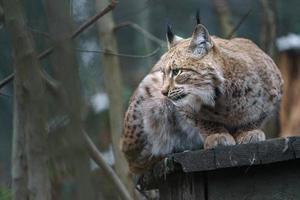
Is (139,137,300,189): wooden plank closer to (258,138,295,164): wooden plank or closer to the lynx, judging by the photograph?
(258,138,295,164): wooden plank

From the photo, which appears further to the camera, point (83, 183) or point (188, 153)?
point (188, 153)

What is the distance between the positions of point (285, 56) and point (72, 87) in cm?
626

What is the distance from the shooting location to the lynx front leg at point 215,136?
4000mm

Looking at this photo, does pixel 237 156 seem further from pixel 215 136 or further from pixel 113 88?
pixel 113 88

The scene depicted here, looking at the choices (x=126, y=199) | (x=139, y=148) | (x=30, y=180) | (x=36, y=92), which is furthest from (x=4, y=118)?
(x=36, y=92)

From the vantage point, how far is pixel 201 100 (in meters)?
4.21

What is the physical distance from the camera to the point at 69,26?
2.09m

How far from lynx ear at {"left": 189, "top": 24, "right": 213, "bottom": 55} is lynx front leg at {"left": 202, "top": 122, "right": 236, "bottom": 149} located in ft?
1.30

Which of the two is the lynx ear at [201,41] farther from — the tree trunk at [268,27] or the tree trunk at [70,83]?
the tree trunk at [268,27]

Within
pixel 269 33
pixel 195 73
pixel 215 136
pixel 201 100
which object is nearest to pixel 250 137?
pixel 215 136

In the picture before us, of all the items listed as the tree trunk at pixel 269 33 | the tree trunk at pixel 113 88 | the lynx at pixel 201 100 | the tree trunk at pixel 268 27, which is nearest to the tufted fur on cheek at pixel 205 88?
the lynx at pixel 201 100

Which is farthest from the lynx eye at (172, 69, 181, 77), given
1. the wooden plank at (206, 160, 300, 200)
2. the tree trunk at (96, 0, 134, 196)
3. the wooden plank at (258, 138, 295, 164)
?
the tree trunk at (96, 0, 134, 196)

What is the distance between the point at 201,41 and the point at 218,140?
0.57 meters

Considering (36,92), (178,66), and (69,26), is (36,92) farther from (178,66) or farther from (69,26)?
(178,66)
